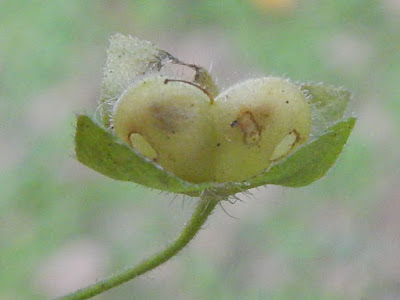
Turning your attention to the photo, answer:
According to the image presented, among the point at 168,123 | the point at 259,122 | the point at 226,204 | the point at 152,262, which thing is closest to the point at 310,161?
the point at 259,122

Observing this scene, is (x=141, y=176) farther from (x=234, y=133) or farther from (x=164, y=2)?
(x=164, y=2)

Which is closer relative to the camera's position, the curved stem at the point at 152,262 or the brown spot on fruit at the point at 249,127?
the brown spot on fruit at the point at 249,127

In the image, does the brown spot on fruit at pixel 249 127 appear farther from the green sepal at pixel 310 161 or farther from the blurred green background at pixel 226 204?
the blurred green background at pixel 226 204

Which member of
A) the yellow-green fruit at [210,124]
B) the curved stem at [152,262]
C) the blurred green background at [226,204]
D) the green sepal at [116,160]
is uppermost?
the yellow-green fruit at [210,124]

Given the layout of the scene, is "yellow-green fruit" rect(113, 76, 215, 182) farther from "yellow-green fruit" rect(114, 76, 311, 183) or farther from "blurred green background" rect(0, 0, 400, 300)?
"blurred green background" rect(0, 0, 400, 300)

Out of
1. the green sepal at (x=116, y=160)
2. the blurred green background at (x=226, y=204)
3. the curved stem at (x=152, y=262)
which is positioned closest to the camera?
the green sepal at (x=116, y=160)

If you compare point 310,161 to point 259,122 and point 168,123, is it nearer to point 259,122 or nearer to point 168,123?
point 259,122

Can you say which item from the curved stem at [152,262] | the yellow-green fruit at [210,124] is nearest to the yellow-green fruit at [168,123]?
the yellow-green fruit at [210,124]
